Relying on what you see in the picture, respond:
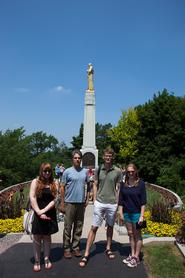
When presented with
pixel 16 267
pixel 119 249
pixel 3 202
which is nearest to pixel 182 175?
pixel 3 202

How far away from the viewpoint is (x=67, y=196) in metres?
6.24

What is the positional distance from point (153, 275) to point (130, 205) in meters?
1.19

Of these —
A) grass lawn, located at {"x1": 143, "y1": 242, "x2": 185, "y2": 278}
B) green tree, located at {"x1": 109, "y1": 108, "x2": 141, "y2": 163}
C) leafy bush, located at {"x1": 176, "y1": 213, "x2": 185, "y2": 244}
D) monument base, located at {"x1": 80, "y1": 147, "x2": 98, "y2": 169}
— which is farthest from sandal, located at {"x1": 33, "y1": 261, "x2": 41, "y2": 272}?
green tree, located at {"x1": 109, "y1": 108, "x2": 141, "y2": 163}

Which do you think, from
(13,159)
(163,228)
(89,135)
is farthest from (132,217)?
(13,159)

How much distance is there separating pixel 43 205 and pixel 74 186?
0.72m

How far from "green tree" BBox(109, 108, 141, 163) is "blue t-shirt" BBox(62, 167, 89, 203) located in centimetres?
3572

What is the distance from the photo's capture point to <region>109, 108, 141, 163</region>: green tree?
4297 cm

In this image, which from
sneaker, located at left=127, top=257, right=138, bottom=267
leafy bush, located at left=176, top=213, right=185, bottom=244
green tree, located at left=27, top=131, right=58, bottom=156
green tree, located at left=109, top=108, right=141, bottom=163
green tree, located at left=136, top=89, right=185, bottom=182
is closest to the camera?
sneaker, located at left=127, top=257, right=138, bottom=267

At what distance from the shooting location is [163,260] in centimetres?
626

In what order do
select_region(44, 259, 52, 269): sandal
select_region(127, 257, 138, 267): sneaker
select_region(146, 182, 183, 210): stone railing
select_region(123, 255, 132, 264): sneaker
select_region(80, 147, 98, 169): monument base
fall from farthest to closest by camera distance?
1. select_region(80, 147, 98, 169): monument base
2. select_region(146, 182, 183, 210): stone railing
3. select_region(123, 255, 132, 264): sneaker
4. select_region(127, 257, 138, 267): sneaker
5. select_region(44, 259, 52, 269): sandal

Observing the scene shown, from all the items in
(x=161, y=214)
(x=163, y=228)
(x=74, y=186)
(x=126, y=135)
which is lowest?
(x=163, y=228)

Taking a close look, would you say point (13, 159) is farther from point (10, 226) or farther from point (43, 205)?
point (43, 205)

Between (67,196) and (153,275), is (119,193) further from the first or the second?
(153,275)

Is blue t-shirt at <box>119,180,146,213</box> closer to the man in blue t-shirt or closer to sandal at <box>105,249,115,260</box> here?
the man in blue t-shirt
